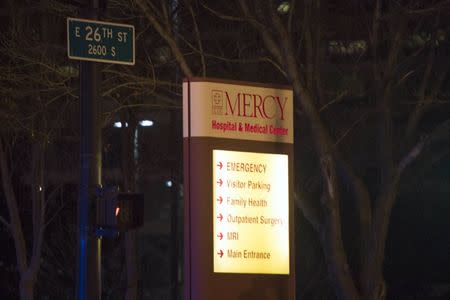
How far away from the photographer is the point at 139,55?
20.6 metres

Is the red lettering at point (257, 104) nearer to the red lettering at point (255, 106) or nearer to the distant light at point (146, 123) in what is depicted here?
the red lettering at point (255, 106)

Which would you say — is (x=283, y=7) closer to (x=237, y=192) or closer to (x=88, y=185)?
(x=88, y=185)

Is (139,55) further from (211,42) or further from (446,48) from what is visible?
(446,48)

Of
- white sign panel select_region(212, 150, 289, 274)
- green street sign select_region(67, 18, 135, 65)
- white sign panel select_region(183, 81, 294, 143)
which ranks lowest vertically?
white sign panel select_region(212, 150, 289, 274)

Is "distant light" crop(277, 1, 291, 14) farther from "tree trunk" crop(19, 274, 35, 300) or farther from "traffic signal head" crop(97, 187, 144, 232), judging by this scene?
"tree trunk" crop(19, 274, 35, 300)

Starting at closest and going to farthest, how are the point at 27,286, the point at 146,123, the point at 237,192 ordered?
1. the point at 237,192
2. the point at 27,286
3. the point at 146,123

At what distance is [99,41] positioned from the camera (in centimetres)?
1288

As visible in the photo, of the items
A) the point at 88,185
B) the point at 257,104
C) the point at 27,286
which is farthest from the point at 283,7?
the point at 27,286

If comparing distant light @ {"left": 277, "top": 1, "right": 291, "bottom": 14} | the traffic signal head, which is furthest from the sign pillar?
distant light @ {"left": 277, "top": 1, "right": 291, "bottom": 14}

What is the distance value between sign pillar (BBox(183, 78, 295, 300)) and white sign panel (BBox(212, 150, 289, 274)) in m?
0.01

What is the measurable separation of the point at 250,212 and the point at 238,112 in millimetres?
1227

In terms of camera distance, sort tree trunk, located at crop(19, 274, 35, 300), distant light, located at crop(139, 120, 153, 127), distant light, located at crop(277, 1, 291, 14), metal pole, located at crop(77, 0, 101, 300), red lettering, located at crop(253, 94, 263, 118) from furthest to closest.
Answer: distant light, located at crop(139, 120, 153, 127) → tree trunk, located at crop(19, 274, 35, 300) → distant light, located at crop(277, 1, 291, 14) → metal pole, located at crop(77, 0, 101, 300) → red lettering, located at crop(253, 94, 263, 118)

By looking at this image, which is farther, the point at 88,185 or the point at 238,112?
the point at 88,185

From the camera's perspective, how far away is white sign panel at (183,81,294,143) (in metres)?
11.5
